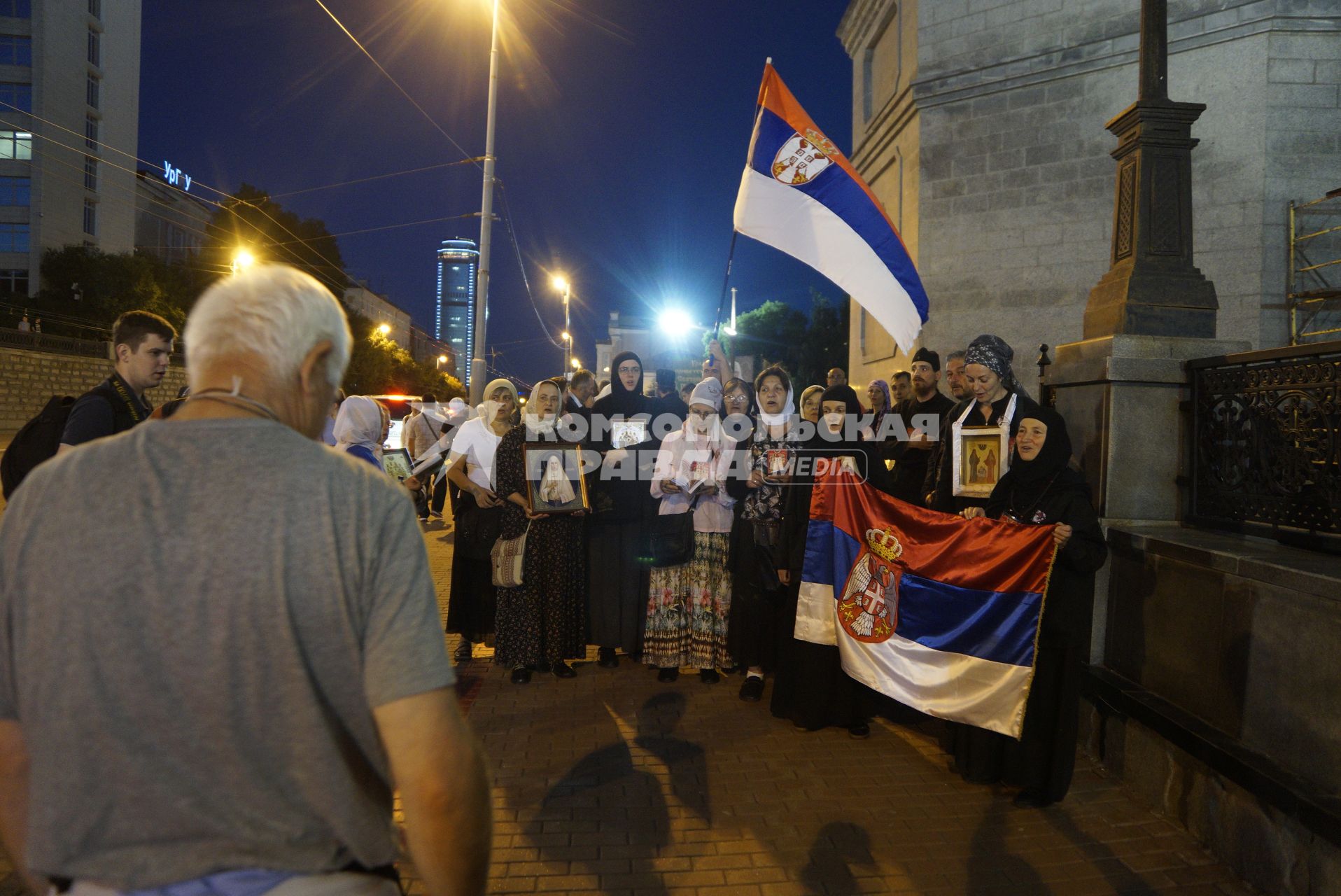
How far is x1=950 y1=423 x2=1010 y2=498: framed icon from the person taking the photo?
4801mm

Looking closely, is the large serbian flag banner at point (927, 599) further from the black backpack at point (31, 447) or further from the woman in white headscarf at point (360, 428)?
the black backpack at point (31, 447)

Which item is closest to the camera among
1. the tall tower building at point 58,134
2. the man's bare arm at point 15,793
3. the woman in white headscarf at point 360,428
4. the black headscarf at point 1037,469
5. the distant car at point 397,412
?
the man's bare arm at point 15,793

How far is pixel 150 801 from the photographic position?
4.21 feet

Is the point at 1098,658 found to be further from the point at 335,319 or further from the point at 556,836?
the point at 335,319

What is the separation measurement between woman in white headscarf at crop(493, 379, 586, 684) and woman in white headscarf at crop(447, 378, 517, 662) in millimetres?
299

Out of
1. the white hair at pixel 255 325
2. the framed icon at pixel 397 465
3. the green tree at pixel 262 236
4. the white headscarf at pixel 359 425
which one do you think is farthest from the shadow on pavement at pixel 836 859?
the green tree at pixel 262 236

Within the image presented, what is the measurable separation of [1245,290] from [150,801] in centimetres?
1348

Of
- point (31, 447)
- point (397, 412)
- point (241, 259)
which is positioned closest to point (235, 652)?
point (31, 447)

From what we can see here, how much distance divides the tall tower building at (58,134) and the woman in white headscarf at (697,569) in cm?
5142

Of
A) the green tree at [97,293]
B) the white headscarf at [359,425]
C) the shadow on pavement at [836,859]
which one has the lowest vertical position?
the shadow on pavement at [836,859]

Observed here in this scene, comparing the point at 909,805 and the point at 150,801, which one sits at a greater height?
the point at 150,801

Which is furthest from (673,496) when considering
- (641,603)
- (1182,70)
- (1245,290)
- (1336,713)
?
(1182,70)

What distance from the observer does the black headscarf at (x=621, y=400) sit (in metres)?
7.36

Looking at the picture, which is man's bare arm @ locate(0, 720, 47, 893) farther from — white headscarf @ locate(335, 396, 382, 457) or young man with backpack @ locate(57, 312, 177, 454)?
white headscarf @ locate(335, 396, 382, 457)
